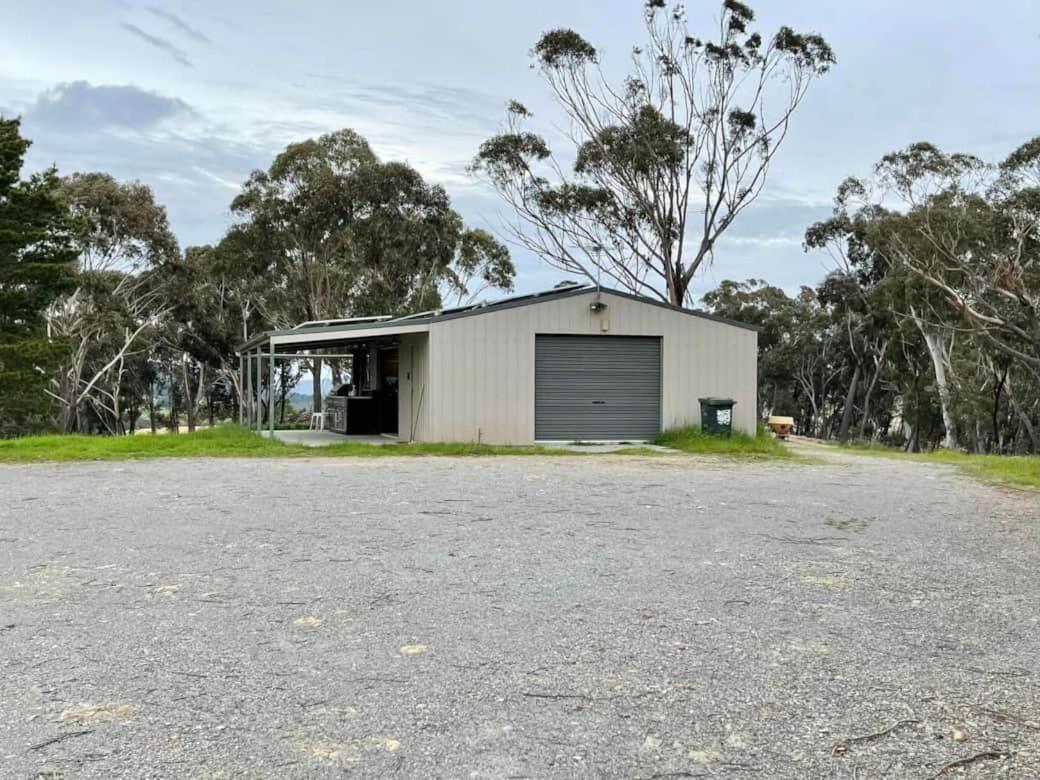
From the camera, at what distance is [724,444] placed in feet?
47.1

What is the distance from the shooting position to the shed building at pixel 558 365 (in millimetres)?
14141

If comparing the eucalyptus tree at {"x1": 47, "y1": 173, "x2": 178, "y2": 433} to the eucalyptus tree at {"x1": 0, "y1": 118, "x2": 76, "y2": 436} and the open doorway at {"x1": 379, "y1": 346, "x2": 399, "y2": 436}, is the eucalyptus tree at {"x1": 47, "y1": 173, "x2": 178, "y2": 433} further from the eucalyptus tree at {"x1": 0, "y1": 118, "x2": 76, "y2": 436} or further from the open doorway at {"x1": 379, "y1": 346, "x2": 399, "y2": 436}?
the open doorway at {"x1": 379, "y1": 346, "x2": 399, "y2": 436}

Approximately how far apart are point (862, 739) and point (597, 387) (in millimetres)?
12447

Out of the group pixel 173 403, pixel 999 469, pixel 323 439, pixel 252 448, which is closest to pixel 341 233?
pixel 323 439

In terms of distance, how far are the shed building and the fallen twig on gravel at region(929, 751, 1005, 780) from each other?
38.7ft

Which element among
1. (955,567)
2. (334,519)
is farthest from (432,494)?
(955,567)

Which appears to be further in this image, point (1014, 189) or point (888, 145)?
point (888, 145)

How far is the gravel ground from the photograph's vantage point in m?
2.62

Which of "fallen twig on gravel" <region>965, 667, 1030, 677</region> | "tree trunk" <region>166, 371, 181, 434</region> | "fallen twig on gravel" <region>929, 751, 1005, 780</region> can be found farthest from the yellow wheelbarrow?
"fallen twig on gravel" <region>929, 751, 1005, 780</region>

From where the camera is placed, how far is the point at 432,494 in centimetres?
816

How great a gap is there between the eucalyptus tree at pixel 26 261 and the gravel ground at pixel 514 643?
16553mm

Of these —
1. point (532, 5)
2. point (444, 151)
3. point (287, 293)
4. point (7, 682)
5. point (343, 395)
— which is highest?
point (532, 5)

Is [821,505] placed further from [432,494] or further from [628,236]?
[628,236]

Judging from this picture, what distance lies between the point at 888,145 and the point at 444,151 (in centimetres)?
1414
